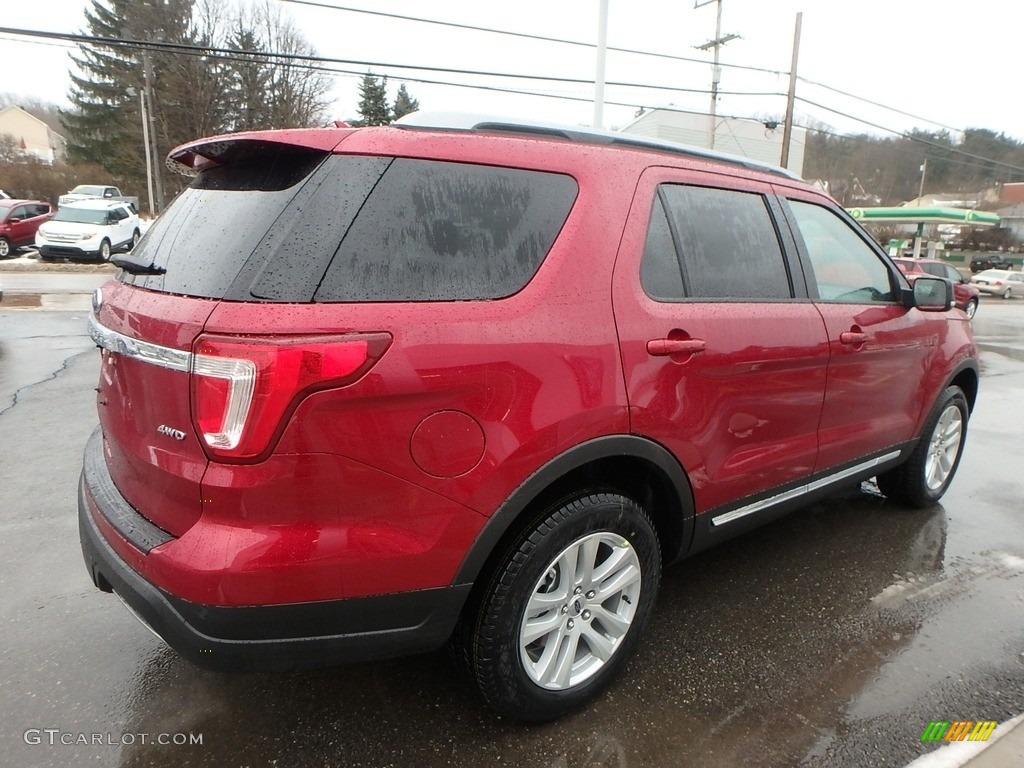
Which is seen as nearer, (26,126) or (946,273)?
(946,273)

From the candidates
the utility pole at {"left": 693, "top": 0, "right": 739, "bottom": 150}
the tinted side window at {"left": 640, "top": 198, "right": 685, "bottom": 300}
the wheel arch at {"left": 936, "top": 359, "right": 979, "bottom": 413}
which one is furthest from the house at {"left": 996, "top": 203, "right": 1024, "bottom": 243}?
the tinted side window at {"left": 640, "top": 198, "right": 685, "bottom": 300}

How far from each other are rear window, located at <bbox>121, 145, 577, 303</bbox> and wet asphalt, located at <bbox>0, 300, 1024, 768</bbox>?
143cm

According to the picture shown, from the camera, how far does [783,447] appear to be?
2.83 meters

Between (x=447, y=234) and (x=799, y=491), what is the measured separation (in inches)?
81.9

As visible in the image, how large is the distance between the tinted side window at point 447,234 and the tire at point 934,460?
9.95 ft

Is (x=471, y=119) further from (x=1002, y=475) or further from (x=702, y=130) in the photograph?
(x=702, y=130)

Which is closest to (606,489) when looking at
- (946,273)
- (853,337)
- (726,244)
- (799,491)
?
(726,244)

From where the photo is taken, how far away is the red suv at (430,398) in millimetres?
1631

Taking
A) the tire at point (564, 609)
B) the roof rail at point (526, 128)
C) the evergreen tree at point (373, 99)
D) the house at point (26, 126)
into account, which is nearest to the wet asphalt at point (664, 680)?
the tire at point (564, 609)

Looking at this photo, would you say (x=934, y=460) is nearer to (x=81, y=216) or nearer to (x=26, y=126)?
(x=81, y=216)

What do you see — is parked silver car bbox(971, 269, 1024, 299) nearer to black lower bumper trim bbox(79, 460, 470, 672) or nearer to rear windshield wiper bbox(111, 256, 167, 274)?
black lower bumper trim bbox(79, 460, 470, 672)

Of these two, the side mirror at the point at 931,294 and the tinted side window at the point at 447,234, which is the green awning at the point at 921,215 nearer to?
the side mirror at the point at 931,294

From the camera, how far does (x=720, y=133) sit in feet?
127

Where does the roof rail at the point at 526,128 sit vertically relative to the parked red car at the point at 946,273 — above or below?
above
